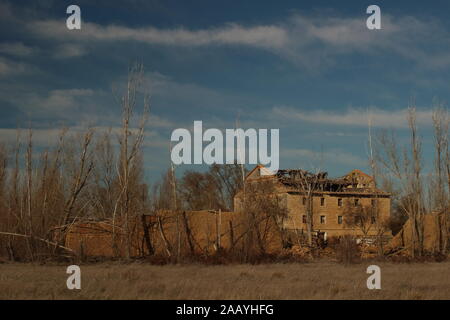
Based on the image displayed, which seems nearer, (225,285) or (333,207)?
(225,285)

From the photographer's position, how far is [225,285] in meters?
11.2

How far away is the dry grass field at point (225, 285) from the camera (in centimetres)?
946

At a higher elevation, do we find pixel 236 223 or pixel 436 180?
pixel 436 180

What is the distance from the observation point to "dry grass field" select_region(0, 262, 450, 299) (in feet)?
31.0

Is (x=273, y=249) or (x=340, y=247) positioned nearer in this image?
(x=340, y=247)

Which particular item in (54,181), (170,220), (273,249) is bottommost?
(273,249)

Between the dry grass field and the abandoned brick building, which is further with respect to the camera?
the abandoned brick building

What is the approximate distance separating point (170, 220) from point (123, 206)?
202cm

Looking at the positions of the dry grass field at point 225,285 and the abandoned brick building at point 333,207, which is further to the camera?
the abandoned brick building at point 333,207
